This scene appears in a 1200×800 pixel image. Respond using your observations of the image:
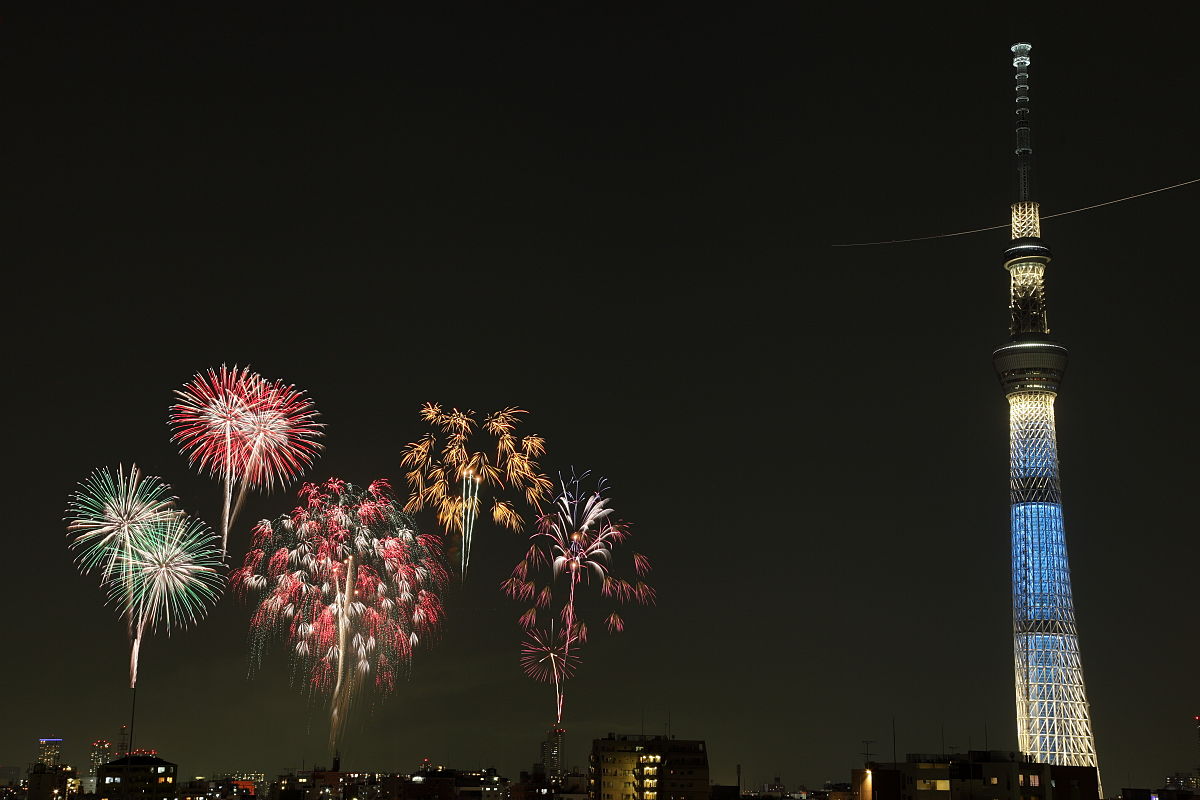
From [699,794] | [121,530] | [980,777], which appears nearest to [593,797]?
[699,794]

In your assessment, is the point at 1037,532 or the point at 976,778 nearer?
the point at 976,778

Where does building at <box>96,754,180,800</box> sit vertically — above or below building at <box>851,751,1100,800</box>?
below

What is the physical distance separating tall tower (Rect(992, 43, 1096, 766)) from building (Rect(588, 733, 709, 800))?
130ft

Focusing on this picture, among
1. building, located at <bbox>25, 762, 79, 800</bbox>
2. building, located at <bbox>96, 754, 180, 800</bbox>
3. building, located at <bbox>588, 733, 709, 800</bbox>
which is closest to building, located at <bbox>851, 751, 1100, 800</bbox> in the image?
building, located at <bbox>588, 733, 709, 800</bbox>

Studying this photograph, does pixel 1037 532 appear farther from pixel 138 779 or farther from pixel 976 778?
pixel 138 779

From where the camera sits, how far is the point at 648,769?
447 feet

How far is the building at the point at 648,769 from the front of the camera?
13550cm

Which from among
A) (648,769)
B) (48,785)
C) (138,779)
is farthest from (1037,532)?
(48,785)

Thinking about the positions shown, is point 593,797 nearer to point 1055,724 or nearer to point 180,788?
point 1055,724

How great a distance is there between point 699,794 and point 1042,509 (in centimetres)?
5234

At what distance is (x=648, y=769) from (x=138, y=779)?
6107cm

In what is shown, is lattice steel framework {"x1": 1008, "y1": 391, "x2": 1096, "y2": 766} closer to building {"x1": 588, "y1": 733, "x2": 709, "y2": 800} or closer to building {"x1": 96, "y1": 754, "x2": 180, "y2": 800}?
building {"x1": 588, "y1": 733, "x2": 709, "y2": 800}

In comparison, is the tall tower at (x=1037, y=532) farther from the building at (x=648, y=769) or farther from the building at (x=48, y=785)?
the building at (x=48, y=785)

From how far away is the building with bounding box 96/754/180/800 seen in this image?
491 ft
